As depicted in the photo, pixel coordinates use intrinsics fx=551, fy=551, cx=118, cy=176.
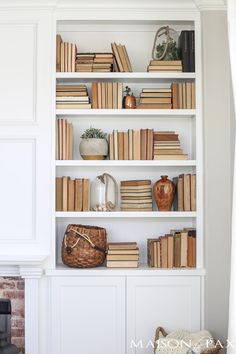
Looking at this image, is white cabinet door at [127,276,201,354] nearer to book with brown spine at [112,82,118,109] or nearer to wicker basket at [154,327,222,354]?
wicker basket at [154,327,222,354]

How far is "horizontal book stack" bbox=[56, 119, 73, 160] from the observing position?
374 cm

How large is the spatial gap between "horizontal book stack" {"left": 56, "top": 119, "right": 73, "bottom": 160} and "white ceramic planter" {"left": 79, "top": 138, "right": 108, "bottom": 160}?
10 centimetres

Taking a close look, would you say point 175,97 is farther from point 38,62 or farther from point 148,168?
point 38,62

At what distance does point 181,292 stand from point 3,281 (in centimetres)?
121

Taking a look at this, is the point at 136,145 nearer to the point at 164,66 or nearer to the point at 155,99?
the point at 155,99

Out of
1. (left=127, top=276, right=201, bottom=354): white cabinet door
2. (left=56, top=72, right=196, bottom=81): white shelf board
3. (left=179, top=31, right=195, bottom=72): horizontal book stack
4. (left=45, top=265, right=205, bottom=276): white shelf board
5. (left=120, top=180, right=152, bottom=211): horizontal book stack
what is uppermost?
(left=179, top=31, right=195, bottom=72): horizontal book stack

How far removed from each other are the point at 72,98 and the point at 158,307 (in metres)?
1.52

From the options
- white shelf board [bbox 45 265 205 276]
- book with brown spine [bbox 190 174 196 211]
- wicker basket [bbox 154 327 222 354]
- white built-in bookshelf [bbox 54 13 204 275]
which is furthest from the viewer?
white built-in bookshelf [bbox 54 13 204 275]

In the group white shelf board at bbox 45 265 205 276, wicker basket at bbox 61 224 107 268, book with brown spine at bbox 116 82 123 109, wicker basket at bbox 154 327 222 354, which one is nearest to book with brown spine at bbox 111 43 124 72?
book with brown spine at bbox 116 82 123 109

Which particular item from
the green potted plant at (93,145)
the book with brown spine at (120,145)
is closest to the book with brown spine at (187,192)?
the book with brown spine at (120,145)

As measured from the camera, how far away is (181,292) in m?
3.67

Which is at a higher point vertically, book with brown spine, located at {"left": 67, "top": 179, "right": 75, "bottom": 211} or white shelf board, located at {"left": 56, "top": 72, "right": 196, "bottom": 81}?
white shelf board, located at {"left": 56, "top": 72, "right": 196, "bottom": 81}

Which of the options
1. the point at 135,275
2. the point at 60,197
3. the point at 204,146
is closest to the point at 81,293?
the point at 135,275

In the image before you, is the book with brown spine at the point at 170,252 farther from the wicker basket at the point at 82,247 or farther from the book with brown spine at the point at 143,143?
the book with brown spine at the point at 143,143
